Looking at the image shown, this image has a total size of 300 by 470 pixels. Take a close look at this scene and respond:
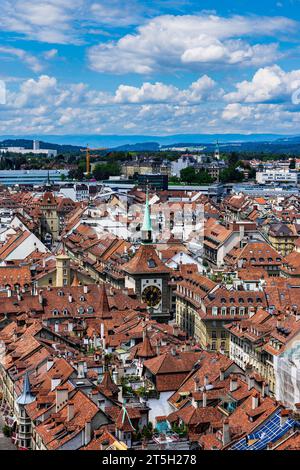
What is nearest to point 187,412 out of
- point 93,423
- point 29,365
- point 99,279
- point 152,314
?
point 93,423

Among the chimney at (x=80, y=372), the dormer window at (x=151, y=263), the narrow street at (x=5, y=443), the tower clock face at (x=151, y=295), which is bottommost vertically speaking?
the narrow street at (x=5, y=443)

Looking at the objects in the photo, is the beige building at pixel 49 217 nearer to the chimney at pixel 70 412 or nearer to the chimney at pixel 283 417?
the chimney at pixel 70 412

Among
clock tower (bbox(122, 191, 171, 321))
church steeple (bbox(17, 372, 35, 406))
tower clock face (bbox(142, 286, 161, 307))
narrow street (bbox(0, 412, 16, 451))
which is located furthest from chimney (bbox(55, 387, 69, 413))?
tower clock face (bbox(142, 286, 161, 307))

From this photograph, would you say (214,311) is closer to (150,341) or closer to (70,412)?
(150,341)

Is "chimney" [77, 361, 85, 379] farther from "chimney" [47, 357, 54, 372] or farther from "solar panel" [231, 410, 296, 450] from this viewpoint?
"solar panel" [231, 410, 296, 450]

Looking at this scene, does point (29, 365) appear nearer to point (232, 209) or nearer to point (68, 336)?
point (68, 336)

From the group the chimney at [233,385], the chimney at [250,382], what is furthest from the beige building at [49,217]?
the chimney at [250,382]

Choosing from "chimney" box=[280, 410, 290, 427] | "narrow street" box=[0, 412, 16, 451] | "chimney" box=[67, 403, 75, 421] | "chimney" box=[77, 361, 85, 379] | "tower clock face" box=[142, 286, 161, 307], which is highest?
"chimney" box=[280, 410, 290, 427]
